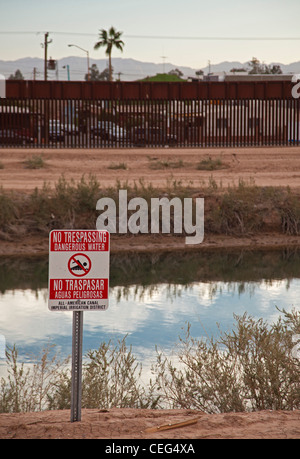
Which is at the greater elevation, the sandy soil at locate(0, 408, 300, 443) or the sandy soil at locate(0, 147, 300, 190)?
the sandy soil at locate(0, 147, 300, 190)

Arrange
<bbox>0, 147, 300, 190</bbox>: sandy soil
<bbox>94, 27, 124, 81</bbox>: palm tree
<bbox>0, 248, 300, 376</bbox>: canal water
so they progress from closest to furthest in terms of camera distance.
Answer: <bbox>0, 248, 300, 376</bbox>: canal water
<bbox>0, 147, 300, 190</bbox>: sandy soil
<bbox>94, 27, 124, 81</bbox>: palm tree

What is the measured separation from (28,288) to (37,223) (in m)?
6.07

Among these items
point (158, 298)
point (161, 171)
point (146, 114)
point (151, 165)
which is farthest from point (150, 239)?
point (146, 114)

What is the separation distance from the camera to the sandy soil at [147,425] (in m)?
7.03

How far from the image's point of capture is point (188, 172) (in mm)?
34969

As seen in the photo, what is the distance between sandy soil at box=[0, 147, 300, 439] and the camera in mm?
7167

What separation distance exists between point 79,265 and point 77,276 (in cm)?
10

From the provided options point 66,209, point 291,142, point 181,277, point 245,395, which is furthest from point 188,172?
point 245,395

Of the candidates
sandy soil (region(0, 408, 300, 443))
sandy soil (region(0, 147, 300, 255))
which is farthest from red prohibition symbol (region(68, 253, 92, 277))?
sandy soil (region(0, 147, 300, 255))

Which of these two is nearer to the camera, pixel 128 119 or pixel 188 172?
pixel 188 172

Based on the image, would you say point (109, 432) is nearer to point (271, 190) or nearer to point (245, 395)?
point (245, 395)

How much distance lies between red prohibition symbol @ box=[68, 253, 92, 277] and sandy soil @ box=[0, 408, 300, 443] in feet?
4.53

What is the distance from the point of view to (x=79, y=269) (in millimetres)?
7082

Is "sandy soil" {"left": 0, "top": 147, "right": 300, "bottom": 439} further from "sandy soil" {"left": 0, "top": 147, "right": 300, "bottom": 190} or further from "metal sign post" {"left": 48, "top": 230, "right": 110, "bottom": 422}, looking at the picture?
"metal sign post" {"left": 48, "top": 230, "right": 110, "bottom": 422}
